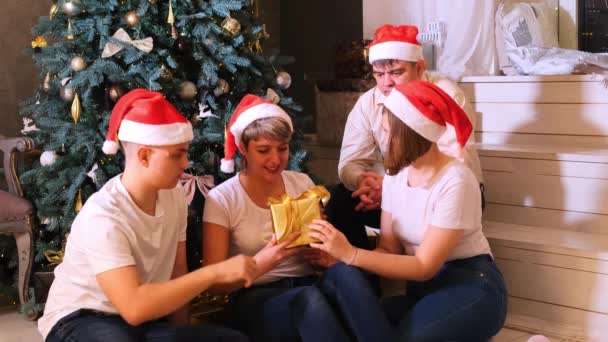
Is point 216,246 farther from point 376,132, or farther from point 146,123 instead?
point 376,132

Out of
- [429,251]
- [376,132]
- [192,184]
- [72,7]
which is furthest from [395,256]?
[72,7]

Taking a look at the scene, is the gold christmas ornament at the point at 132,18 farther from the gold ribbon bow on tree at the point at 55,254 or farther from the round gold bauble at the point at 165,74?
the gold ribbon bow on tree at the point at 55,254

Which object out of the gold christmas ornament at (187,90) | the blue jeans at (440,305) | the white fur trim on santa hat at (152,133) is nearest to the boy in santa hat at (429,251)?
the blue jeans at (440,305)

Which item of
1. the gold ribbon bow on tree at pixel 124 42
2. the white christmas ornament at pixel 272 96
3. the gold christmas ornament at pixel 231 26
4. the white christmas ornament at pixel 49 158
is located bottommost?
the white christmas ornament at pixel 49 158

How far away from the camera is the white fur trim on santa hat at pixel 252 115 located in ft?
7.82

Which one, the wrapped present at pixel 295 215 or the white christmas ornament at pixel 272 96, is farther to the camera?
the white christmas ornament at pixel 272 96

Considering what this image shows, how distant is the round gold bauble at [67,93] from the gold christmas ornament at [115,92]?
147 mm

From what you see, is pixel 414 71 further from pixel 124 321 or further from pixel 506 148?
pixel 124 321

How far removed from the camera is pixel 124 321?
80.4 inches

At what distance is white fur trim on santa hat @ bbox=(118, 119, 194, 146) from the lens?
2033mm

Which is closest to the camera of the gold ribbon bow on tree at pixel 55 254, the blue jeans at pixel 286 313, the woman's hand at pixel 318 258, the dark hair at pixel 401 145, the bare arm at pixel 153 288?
the bare arm at pixel 153 288

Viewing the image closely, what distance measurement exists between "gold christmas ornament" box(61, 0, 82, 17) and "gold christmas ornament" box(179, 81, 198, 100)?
1.62ft

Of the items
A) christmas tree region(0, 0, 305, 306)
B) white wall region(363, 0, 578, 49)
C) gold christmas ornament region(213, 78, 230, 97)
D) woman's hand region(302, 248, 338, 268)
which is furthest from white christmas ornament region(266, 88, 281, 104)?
white wall region(363, 0, 578, 49)

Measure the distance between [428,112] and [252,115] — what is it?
541 millimetres
